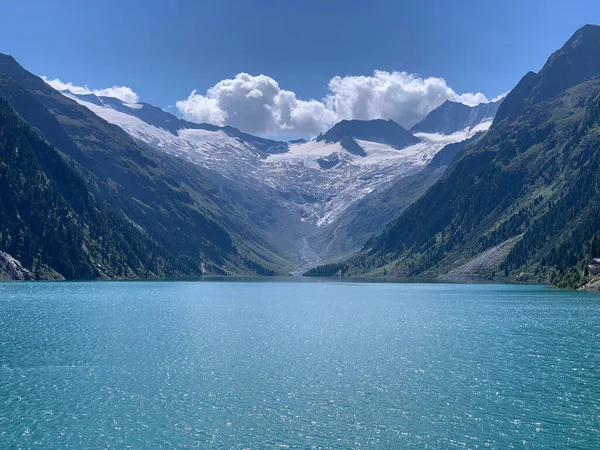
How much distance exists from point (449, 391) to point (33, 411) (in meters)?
36.6

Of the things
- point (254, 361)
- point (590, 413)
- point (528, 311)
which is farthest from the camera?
point (528, 311)

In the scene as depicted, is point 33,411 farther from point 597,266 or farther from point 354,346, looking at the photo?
point 597,266

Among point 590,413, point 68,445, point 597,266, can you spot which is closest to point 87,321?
point 68,445

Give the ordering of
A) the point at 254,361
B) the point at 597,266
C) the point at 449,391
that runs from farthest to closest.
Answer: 1. the point at 597,266
2. the point at 254,361
3. the point at 449,391

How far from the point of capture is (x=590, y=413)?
153 feet

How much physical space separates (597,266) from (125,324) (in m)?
162

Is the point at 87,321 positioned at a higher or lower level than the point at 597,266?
lower

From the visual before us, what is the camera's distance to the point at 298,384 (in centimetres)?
5784

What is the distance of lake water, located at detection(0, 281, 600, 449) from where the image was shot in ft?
138

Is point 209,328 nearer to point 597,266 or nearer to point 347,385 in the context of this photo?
point 347,385

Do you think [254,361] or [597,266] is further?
[597,266]

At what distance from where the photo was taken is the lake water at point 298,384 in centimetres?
4194

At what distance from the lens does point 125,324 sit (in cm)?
10525

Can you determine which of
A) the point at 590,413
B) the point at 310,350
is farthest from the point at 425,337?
the point at 590,413
